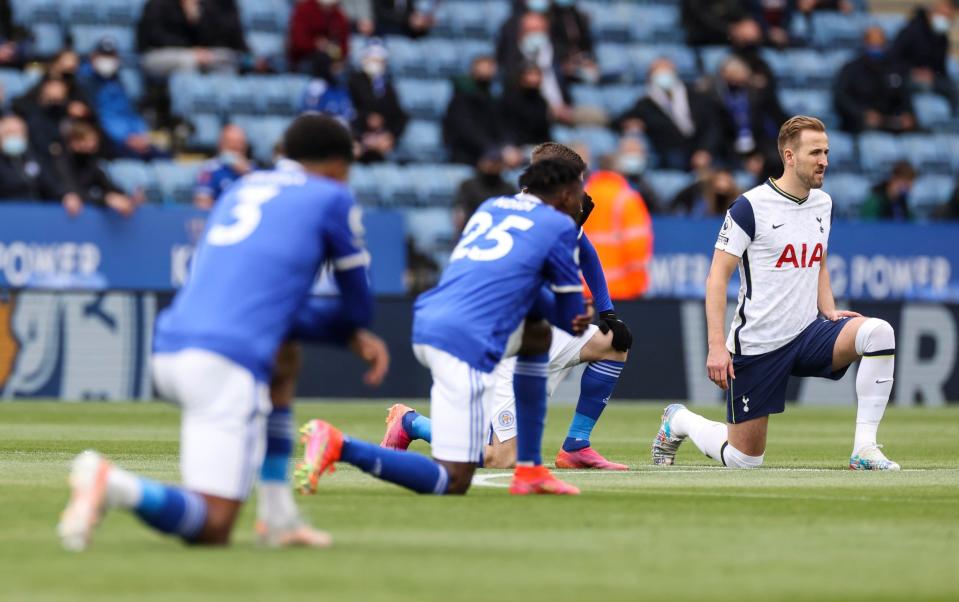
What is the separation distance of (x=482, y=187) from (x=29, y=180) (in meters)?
4.86

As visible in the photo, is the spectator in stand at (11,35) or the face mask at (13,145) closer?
the face mask at (13,145)

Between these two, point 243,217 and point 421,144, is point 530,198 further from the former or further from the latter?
point 421,144

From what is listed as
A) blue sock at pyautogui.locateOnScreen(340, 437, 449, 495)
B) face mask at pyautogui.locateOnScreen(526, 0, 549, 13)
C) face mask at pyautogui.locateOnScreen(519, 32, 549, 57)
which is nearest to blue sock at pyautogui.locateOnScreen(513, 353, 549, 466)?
blue sock at pyautogui.locateOnScreen(340, 437, 449, 495)

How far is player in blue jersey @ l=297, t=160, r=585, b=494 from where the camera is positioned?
27.4 feet

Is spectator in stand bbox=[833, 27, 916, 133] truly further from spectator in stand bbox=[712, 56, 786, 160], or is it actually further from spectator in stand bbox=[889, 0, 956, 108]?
spectator in stand bbox=[712, 56, 786, 160]

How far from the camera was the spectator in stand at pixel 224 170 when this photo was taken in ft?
65.1

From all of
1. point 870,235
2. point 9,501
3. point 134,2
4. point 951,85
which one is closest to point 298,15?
point 134,2

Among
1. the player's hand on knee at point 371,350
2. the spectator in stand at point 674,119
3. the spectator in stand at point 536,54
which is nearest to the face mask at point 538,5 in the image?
the spectator in stand at point 536,54

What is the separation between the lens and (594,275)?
10914mm

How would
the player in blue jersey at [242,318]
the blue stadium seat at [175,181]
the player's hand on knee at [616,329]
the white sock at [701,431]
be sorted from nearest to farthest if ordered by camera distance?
the player in blue jersey at [242,318] → the player's hand on knee at [616,329] → the white sock at [701,431] → the blue stadium seat at [175,181]

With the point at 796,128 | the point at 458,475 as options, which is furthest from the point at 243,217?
the point at 796,128

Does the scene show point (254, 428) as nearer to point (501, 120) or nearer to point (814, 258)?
point (814, 258)

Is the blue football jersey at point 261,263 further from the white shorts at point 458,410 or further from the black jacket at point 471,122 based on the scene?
the black jacket at point 471,122

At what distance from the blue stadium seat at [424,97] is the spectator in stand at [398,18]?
0.88 meters
